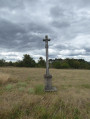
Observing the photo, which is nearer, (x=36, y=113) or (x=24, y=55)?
(x=36, y=113)

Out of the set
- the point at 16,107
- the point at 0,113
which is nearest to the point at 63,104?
the point at 16,107

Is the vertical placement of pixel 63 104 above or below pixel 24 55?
below

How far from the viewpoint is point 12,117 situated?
2.72 m

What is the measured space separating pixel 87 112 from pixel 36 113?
139cm

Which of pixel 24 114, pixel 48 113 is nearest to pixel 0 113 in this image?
pixel 24 114

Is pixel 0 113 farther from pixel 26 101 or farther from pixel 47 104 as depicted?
pixel 47 104

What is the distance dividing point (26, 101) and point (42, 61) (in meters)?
40.6

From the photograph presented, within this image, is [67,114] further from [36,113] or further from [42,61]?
[42,61]

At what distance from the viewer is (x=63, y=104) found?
3.48 metres

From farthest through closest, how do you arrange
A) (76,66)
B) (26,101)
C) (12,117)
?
(76,66) < (26,101) < (12,117)

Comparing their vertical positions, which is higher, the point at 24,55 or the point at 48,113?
the point at 24,55

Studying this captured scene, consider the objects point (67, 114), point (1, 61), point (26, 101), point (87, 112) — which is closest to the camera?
point (67, 114)

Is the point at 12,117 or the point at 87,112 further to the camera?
the point at 87,112

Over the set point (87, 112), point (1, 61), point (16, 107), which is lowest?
point (87, 112)
